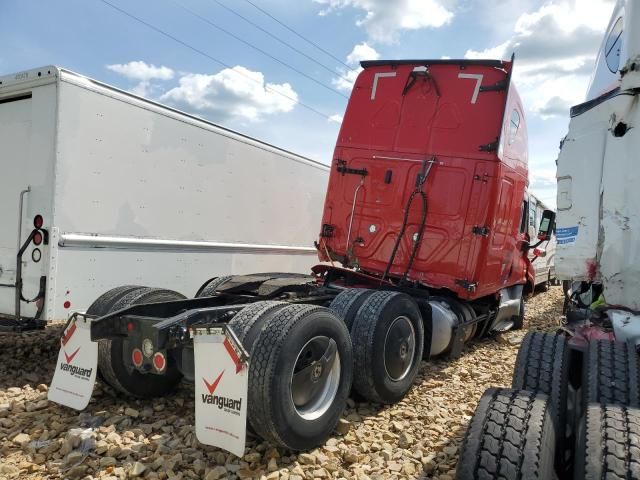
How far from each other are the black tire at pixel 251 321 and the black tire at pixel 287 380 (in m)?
0.04

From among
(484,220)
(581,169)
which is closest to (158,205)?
(484,220)

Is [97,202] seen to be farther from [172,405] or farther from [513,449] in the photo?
[513,449]

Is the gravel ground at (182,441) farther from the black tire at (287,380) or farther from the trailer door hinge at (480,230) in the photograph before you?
the trailer door hinge at (480,230)

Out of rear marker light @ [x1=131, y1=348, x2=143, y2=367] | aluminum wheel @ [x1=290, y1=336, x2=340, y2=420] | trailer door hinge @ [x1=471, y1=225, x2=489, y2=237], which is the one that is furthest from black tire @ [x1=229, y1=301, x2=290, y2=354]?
trailer door hinge @ [x1=471, y1=225, x2=489, y2=237]

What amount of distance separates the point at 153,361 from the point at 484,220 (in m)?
3.81

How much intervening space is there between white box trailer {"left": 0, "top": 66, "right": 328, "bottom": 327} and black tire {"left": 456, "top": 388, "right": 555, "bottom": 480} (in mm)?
3961

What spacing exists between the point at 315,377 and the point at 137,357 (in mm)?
1223

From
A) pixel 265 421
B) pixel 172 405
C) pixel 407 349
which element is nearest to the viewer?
pixel 265 421

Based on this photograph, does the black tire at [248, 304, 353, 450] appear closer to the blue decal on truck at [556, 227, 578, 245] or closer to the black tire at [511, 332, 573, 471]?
the black tire at [511, 332, 573, 471]

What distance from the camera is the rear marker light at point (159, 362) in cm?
332

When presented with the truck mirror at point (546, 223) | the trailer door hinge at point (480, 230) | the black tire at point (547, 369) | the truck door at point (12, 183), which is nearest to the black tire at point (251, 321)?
the black tire at point (547, 369)

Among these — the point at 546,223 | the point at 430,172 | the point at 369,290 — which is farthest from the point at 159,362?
the point at 546,223

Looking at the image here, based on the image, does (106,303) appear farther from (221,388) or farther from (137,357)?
(221,388)

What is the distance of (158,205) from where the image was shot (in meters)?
5.68
